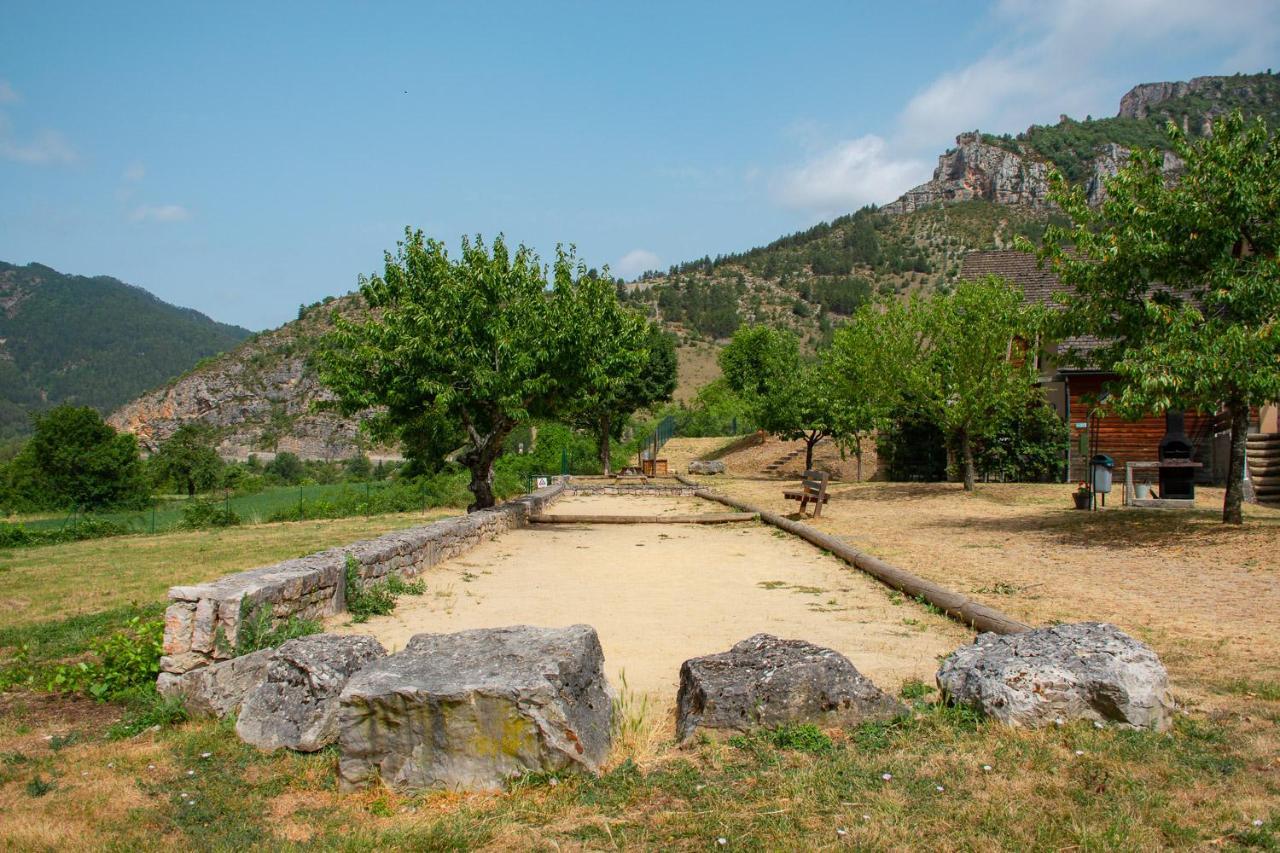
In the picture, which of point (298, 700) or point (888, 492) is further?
point (888, 492)

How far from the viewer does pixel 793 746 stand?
4590 millimetres

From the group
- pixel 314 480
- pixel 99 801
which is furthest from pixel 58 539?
pixel 314 480

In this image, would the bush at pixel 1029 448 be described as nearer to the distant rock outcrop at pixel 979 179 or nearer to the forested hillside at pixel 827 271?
the forested hillside at pixel 827 271

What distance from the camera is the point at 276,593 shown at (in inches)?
281

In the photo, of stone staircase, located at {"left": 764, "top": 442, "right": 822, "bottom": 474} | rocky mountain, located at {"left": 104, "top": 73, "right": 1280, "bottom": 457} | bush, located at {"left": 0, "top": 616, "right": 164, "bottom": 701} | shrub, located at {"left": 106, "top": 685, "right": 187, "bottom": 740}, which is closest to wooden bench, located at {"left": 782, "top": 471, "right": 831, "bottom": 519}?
bush, located at {"left": 0, "top": 616, "right": 164, "bottom": 701}

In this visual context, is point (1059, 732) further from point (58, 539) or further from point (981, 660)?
point (58, 539)

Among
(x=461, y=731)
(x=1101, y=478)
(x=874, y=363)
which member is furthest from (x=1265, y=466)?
(x=461, y=731)

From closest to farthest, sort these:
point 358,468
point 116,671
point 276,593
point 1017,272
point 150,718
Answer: point 150,718
point 116,671
point 276,593
point 1017,272
point 358,468

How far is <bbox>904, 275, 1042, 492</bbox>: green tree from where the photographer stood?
21.5 m

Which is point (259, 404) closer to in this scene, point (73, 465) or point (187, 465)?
point (187, 465)

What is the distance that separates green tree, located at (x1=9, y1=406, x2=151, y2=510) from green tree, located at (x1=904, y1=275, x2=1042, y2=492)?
35358 mm

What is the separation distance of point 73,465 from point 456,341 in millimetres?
35780

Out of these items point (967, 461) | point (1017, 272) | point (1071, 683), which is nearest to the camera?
point (1071, 683)

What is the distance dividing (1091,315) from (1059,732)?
11343mm
